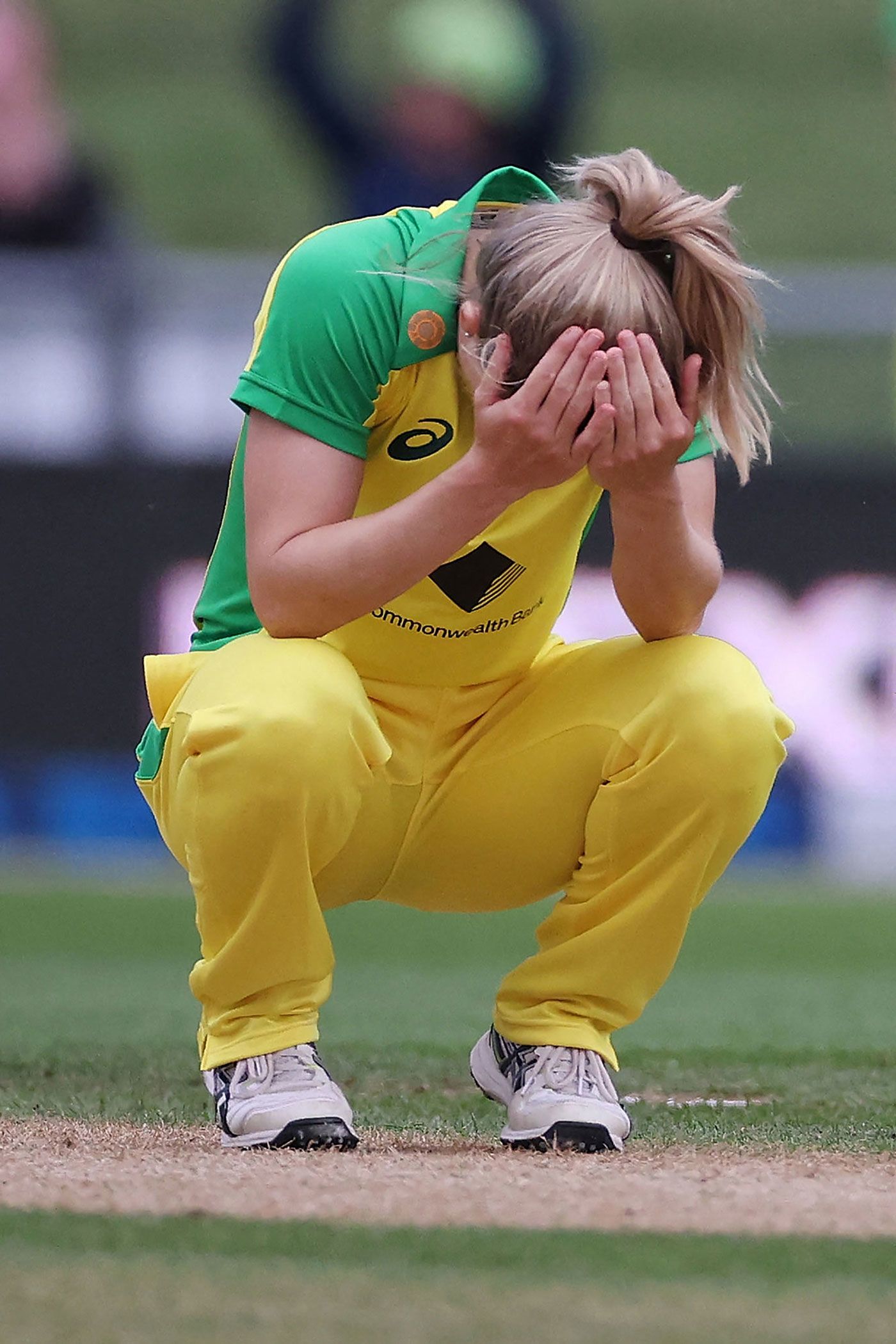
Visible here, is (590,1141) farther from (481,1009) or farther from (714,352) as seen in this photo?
(481,1009)

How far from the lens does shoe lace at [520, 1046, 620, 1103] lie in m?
3.05

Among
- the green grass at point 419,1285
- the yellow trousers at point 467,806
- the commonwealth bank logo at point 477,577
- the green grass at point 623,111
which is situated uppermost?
the green grass at point 623,111

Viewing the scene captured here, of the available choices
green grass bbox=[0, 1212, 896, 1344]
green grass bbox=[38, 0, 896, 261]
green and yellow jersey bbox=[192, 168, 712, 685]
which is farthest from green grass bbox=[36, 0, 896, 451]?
green grass bbox=[0, 1212, 896, 1344]

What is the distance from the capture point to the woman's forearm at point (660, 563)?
2949 millimetres

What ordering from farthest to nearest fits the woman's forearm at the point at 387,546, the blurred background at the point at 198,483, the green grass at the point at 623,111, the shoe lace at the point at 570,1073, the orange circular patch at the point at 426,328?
the green grass at the point at 623,111 → the blurred background at the point at 198,483 → the shoe lace at the point at 570,1073 → the orange circular patch at the point at 426,328 → the woman's forearm at the point at 387,546

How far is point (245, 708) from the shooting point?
280cm

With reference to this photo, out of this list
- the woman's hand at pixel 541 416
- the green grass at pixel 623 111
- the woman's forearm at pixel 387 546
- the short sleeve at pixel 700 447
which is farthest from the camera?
the green grass at pixel 623 111

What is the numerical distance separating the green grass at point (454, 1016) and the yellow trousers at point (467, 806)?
1.08 feet

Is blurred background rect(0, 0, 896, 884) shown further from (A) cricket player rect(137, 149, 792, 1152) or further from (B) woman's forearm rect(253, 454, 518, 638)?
(B) woman's forearm rect(253, 454, 518, 638)

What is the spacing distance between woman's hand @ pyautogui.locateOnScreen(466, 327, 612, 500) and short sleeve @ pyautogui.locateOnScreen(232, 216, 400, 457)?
19cm

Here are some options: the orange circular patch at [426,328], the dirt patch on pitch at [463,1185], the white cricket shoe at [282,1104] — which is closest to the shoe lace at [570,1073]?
the dirt patch on pitch at [463,1185]

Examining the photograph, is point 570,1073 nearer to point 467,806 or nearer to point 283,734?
point 467,806

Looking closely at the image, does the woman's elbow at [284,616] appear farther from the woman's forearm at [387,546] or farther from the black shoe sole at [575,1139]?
the black shoe sole at [575,1139]

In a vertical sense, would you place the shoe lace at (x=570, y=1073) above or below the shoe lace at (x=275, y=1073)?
below
